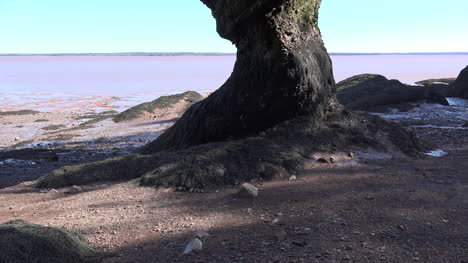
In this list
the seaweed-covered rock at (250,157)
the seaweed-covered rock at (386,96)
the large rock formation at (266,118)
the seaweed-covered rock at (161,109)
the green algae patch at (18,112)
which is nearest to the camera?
the seaweed-covered rock at (250,157)

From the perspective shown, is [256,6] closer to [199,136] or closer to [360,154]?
[199,136]

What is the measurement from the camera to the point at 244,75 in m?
7.50

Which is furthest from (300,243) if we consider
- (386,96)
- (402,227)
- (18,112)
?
(18,112)

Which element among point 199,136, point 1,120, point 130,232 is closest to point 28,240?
point 130,232

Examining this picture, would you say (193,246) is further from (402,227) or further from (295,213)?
(402,227)

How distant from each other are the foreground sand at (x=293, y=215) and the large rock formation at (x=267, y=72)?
129 cm

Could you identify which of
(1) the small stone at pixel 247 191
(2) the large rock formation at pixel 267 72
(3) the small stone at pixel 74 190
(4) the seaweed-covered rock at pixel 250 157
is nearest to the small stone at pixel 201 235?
(1) the small stone at pixel 247 191

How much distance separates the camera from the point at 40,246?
3.48m

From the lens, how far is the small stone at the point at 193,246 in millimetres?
3871

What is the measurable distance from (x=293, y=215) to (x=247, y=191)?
31.8 inches

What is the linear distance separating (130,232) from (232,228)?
3.26ft

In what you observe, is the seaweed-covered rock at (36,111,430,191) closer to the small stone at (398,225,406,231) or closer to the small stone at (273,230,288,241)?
the small stone at (273,230,288,241)

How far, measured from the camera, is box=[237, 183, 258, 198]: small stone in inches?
209

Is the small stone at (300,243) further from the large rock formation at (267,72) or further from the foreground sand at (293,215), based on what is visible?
the large rock formation at (267,72)
